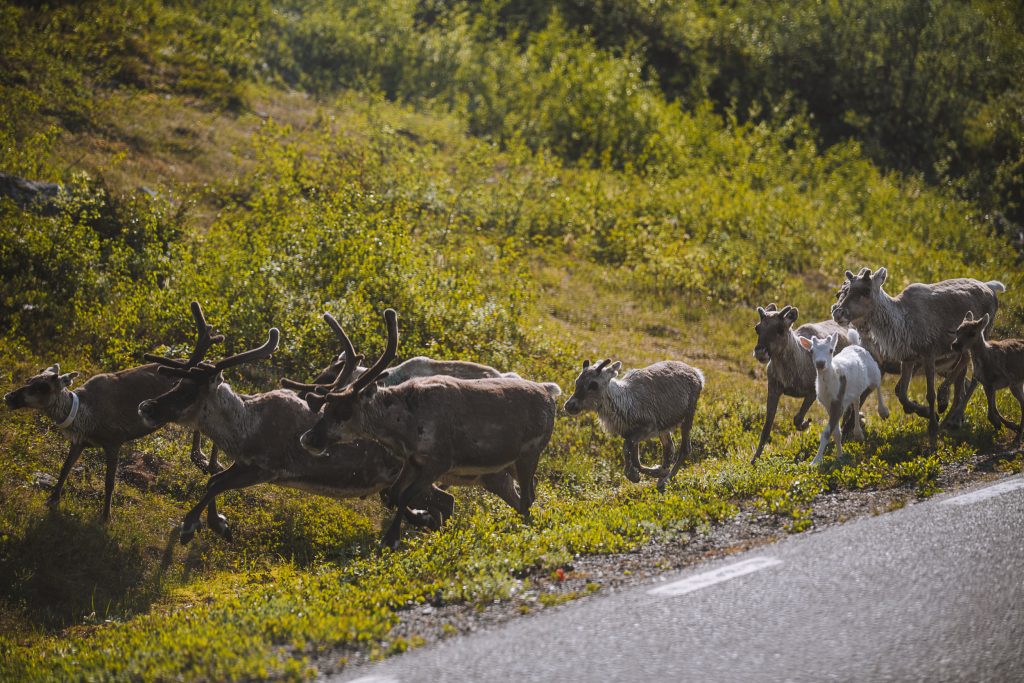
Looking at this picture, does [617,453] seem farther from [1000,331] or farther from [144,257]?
[1000,331]

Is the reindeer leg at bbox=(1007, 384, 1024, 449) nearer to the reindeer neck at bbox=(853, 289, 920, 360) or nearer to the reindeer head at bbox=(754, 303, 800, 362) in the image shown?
the reindeer neck at bbox=(853, 289, 920, 360)

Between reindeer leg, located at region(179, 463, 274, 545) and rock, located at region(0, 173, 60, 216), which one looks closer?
reindeer leg, located at region(179, 463, 274, 545)

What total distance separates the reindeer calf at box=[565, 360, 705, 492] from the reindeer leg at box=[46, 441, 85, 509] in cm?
582

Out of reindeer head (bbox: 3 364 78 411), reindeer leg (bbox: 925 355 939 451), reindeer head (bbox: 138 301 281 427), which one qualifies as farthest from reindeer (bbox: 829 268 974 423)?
reindeer head (bbox: 3 364 78 411)

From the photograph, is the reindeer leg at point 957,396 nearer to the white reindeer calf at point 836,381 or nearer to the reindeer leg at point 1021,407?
the reindeer leg at point 1021,407

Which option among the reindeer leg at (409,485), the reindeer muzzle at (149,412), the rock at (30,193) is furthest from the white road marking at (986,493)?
the rock at (30,193)

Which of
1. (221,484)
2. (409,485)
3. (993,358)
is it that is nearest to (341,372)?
(409,485)

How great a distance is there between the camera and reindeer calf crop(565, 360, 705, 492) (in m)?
13.4

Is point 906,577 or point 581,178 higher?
point 906,577

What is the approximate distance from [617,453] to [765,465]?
11.0ft

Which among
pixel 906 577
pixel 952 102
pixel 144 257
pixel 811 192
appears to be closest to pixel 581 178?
pixel 811 192

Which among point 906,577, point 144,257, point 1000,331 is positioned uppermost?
point 906,577

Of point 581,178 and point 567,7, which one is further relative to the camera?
point 567,7

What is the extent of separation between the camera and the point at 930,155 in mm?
35469
